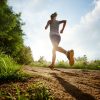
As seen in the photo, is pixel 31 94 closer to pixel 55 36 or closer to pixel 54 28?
pixel 55 36

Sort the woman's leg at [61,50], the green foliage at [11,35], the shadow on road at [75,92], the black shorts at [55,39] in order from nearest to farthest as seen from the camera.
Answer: the shadow on road at [75,92], the black shorts at [55,39], the woman's leg at [61,50], the green foliage at [11,35]

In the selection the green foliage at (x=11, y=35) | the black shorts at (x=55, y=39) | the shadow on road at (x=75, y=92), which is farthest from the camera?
the green foliage at (x=11, y=35)

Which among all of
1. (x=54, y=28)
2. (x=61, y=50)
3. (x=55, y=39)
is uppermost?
(x=54, y=28)

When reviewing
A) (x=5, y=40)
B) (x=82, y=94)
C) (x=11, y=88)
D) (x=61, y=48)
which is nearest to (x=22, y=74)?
(x=11, y=88)

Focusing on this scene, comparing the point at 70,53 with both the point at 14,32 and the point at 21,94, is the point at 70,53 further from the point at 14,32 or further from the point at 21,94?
the point at 21,94

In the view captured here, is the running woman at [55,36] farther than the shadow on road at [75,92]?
Yes

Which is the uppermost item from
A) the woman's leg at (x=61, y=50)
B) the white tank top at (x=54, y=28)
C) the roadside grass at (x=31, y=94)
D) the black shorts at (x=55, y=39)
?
the white tank top at (x=54, y=28)

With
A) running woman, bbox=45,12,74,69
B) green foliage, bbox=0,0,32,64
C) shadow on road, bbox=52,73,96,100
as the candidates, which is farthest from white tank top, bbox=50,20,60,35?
shadow on road, bbox=52,73,96,100

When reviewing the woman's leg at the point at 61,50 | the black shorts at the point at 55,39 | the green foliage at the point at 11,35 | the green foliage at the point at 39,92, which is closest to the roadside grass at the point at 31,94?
the green foliage at the point at 39,92

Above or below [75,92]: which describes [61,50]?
above

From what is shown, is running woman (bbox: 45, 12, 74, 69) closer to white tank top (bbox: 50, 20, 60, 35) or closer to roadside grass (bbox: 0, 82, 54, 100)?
white tank top (bbox: 50, 20, 60, 35)

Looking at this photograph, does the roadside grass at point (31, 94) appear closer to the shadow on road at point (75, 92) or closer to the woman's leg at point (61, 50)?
the shadow on road at point (75, 92)

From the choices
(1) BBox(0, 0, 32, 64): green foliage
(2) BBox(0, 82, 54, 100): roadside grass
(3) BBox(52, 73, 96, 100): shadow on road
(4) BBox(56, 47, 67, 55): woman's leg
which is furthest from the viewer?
(1) BBox(0, 0, 32, 64): green foliage

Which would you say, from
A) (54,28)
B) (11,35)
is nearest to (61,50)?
(54,28)
